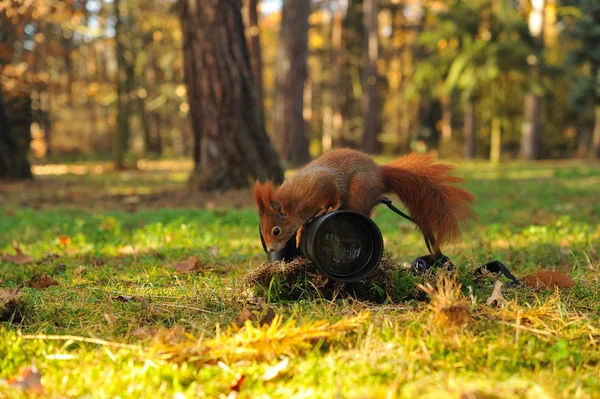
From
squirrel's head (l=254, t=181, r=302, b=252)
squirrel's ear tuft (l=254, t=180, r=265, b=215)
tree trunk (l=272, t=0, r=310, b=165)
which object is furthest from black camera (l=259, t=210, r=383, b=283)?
tree trunk (l=272, t=0, r=310, b=165)

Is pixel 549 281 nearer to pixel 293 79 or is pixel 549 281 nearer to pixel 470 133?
pixel 293 79

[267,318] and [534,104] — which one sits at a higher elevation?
[534,104]

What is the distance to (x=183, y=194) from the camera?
32.4 ft

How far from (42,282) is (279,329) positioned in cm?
193

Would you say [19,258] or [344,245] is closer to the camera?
[344,245]

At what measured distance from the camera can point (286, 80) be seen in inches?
700

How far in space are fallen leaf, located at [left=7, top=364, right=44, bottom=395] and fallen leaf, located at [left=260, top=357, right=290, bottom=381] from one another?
75 cm

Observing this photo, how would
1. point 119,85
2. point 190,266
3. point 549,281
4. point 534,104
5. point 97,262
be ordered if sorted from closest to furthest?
point 549,281, point 190,266, point 97,262, point 119,85, point 534,104

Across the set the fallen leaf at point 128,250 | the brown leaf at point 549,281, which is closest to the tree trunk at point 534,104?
the fallen leaf at point 128,250

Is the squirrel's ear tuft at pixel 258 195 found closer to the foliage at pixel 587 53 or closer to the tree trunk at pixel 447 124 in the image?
the foliage at pixel 587 53

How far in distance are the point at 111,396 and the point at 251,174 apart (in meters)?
7.91

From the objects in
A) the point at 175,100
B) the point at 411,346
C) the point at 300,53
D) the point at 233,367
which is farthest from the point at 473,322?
the point at 175,100

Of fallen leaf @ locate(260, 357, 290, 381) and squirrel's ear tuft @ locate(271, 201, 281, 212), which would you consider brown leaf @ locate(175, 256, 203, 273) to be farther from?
fallen leaf @ locate(260, 357, 290, 381)

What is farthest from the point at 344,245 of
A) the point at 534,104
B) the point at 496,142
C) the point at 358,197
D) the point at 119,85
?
the point at 534,104
